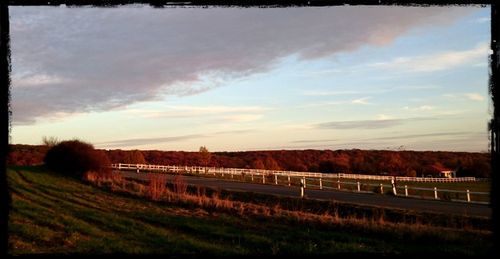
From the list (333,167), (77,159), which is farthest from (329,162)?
(77,159)

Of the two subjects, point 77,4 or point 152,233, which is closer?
point 77,4

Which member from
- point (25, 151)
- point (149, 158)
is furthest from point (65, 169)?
point (149, 158)

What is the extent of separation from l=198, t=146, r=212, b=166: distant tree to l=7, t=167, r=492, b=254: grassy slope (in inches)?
2064

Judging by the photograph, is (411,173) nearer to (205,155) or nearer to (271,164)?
(271,164)

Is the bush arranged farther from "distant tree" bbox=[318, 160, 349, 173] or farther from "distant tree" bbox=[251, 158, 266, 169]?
"distant tree" bbox=[318, 160, 349, 173]

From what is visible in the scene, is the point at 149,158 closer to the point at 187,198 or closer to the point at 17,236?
the point at 187,198

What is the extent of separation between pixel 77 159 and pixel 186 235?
30.4m

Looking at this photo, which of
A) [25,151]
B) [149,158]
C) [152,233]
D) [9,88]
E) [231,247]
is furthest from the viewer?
[149,158]

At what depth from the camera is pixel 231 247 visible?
10.9 m

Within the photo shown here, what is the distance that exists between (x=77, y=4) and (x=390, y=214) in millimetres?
18793

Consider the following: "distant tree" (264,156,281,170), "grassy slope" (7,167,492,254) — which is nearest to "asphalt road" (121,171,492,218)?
"grassy slope" (7,167,492,254)

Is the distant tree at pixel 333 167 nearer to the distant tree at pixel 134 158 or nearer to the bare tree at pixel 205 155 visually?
the bare tree at pixel 205 155

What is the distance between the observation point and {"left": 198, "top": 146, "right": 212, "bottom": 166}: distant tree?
235ft

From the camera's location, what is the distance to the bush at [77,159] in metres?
39.8
